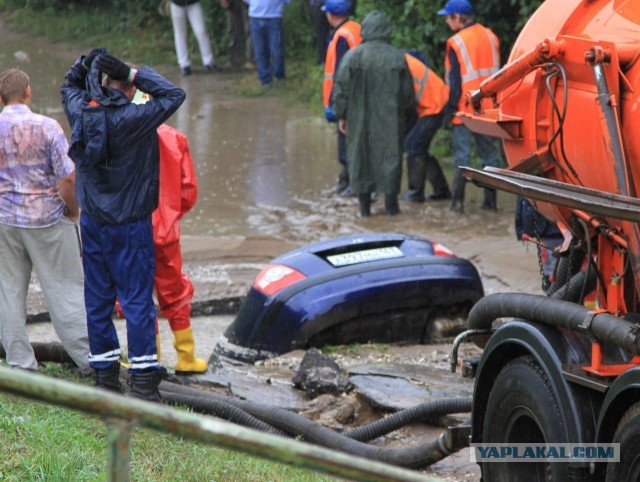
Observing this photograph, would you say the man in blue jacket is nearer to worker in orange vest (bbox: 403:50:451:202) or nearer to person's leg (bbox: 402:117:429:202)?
worker in orange vest (bbox: 403:50:451:202)

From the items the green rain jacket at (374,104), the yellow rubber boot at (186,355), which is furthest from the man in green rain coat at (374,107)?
the yellow rubber boot at (186,355)

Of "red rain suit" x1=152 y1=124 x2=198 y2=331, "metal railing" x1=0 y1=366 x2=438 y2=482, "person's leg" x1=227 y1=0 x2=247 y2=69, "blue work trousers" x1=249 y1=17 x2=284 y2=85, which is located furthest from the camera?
"person's leg" x1=227 y1=0 x2=247 y2=69

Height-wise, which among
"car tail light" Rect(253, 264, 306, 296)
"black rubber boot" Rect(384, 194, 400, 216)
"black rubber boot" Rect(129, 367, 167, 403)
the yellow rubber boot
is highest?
"car tail light" Rect(253, 264, 306, 296)

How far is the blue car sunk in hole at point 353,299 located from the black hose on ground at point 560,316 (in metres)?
2.25

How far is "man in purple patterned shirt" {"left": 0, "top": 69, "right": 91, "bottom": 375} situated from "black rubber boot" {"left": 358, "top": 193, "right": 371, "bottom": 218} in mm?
5109

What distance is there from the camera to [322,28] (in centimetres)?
1634

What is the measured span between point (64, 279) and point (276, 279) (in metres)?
1.48

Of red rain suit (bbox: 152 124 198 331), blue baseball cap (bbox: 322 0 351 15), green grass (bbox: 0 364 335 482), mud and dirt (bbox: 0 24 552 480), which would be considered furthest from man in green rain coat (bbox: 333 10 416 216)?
green grass (bbox: 0 364 335 482)

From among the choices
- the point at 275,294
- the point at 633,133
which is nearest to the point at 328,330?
the point at 275,294

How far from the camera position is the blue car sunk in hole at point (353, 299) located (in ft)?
22.0

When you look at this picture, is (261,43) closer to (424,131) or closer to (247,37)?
(247,37)

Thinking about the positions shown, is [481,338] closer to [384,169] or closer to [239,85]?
[384,169]

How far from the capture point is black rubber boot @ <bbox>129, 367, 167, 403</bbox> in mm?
5445

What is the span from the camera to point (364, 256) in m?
7.00
